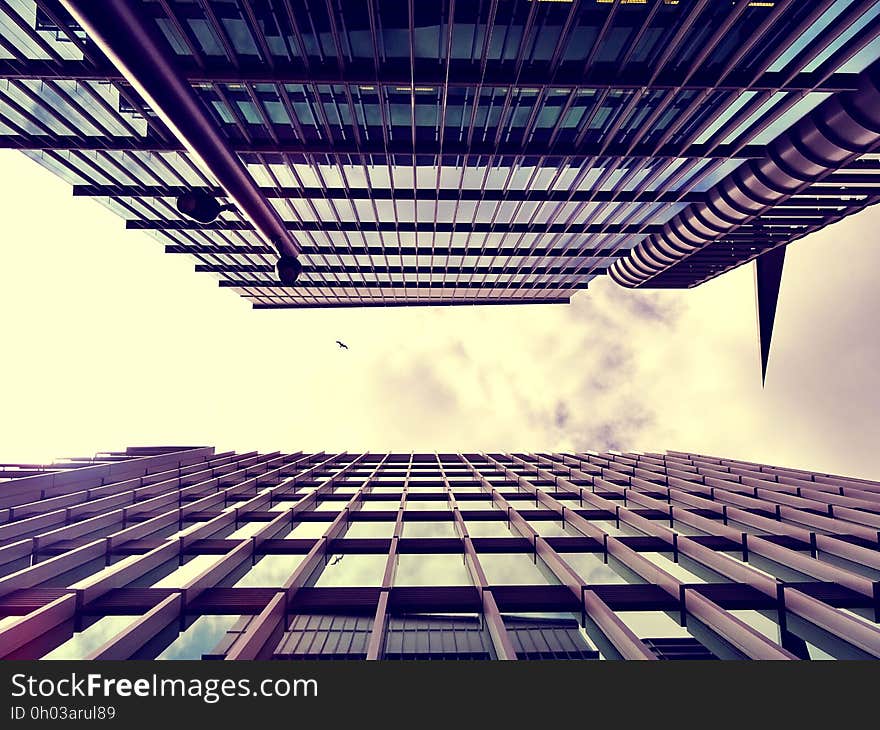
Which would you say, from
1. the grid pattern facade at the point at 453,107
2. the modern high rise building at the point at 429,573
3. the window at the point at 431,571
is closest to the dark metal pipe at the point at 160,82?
the grid pattern facade at the point at 453,107

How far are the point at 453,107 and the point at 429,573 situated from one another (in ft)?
56.0

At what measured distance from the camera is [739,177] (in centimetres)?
2188

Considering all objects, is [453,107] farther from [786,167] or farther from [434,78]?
[786,167]

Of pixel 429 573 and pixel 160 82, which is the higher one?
pixel 160 82

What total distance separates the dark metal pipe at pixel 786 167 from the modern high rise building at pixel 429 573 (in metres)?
14.2

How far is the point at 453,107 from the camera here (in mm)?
17625

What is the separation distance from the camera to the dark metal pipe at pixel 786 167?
16219 millimetres

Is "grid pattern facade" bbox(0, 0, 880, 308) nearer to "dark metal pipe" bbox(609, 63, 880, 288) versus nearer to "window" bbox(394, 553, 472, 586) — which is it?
"dark metal pipe" bbox(609, 63, 880, 288)

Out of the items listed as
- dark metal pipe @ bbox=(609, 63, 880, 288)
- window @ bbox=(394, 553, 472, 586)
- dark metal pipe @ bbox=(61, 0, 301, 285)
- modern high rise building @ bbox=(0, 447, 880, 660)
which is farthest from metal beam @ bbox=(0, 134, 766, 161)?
window @ bbox=(394, 553, 472, 586)

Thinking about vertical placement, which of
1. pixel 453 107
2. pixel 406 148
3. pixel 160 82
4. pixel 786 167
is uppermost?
pixel 453 107

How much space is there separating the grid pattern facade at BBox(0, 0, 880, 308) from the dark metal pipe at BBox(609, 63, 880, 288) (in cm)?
58

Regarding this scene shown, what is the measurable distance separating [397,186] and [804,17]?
16938mm

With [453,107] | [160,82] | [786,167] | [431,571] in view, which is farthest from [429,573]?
[786,167]

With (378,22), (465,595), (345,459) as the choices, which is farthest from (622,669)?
(345,459)
